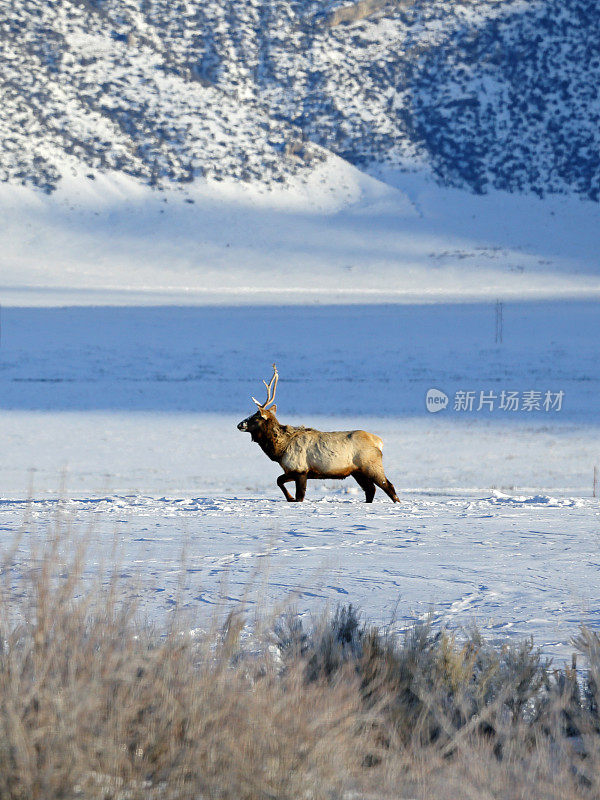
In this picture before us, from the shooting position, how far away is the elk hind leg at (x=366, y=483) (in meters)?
9.16

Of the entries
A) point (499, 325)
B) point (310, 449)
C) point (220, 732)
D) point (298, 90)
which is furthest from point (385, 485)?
point (298, 90)

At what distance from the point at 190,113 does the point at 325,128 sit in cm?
1339

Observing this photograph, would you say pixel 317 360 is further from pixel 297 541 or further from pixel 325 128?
pixel 325 128

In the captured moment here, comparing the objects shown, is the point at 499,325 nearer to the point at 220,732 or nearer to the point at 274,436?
the point at 274,436

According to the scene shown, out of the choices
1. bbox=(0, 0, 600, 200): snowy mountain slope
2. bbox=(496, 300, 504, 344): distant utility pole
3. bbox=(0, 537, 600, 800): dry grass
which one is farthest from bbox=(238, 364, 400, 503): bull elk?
bbox=(0, 0, 600, 200): snowy mountain slope

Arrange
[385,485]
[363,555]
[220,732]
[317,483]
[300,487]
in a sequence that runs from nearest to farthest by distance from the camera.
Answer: [220,732] < [363,555] < [300,487] < [385,485] < [317,483]

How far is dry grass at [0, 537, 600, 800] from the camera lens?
2.78 m

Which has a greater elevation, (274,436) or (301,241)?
(301,241)

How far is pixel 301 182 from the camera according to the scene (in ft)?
347

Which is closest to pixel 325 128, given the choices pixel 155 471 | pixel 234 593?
pixel 155 471

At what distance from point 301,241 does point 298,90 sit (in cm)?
3466

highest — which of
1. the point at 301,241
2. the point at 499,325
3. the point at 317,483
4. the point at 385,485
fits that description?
the point at 301,241

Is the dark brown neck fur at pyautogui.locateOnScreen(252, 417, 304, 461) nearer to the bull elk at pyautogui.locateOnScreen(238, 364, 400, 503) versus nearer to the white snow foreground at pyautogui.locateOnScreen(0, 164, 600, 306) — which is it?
the bull elk at pyautogui.locateOnScreen(238, 364, 400, 503)

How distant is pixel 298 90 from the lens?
120 metres
